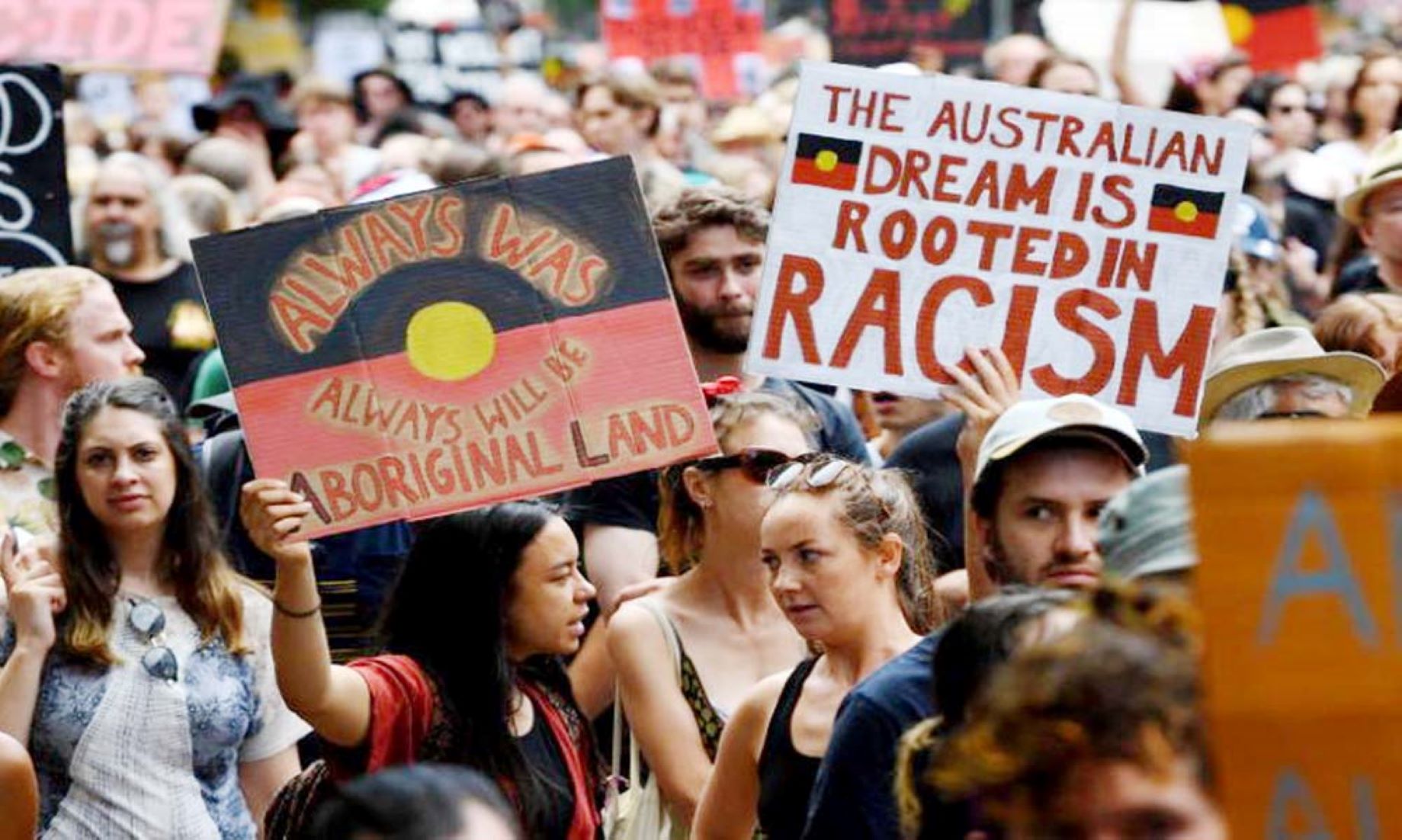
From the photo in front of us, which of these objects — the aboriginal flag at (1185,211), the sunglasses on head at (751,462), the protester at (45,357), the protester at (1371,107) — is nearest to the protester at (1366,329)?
the aboriginal flag at (1185,211)

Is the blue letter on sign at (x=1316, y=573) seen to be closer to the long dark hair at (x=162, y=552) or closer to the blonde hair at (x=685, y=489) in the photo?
the blonde hair at (x=685, y=489)

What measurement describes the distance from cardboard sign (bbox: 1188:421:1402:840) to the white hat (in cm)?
187

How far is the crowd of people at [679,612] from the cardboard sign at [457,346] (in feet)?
0.45

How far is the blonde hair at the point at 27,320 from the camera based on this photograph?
311 inches

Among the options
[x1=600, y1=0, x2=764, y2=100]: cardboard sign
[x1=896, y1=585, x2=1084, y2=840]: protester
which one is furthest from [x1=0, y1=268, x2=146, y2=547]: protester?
[x1=600, y1=0, x2=764, y2=100]: cardboard sign

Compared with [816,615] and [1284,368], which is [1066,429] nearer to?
[816,615]

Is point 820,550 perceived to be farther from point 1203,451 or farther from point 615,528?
point 1203,451

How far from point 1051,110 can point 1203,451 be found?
12.2 ft

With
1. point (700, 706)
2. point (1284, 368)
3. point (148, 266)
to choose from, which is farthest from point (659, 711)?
point (148, 266)

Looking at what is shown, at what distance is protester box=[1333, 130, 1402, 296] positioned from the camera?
8875mm

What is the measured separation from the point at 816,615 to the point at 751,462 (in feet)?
3.90

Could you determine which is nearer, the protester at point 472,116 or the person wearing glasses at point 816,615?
the person wearing glasses at point 816,615

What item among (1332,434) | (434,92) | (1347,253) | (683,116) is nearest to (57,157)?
(1347,253)

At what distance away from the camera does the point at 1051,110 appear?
22.9 feet
